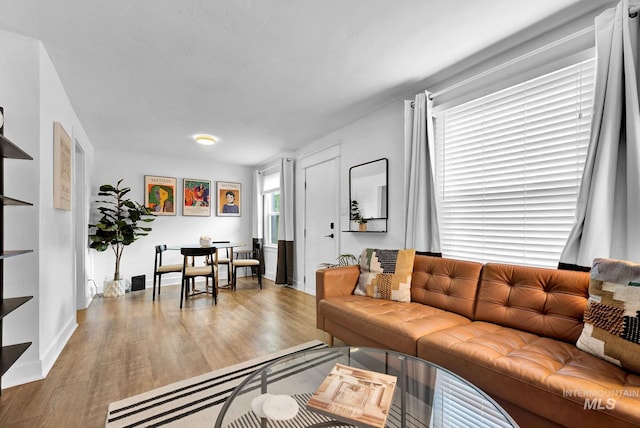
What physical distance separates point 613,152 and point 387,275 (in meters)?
1.64

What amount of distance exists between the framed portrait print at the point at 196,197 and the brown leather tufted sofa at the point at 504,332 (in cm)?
412

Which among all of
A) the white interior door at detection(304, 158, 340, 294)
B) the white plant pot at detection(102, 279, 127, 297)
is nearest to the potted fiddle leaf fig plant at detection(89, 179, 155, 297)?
the white plant pot at detection(102, 279, 127, 297)

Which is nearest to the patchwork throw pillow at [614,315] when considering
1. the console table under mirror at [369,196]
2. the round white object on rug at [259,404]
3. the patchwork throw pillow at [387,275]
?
the patchwork throw pillow at [387,275]

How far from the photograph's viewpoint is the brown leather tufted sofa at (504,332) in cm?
110

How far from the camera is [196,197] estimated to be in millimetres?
5754

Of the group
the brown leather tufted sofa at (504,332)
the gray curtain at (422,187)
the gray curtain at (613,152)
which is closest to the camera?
the brown leather tufted sofa at (504,332)

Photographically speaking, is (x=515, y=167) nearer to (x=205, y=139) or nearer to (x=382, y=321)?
(x=382, y=321)

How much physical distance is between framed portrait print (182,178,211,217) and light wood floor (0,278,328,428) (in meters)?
1.94

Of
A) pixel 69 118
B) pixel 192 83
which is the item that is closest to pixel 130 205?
pixel 69 118

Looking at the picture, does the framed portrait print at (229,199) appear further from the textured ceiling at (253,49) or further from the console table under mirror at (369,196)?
the console table under mirror at (369,196)

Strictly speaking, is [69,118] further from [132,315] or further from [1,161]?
[132,315]

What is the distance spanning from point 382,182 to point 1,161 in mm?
3087

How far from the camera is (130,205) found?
15.3 ft

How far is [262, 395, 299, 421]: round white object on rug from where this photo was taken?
102 centimetres
